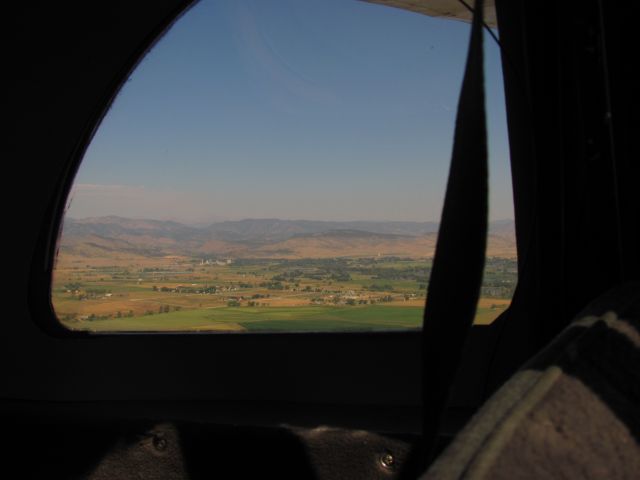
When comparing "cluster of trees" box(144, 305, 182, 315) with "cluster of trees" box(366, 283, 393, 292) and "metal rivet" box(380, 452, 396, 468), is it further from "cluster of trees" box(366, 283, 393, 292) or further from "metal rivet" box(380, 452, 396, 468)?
"metal rivet" box(380, 452, 396, 468)

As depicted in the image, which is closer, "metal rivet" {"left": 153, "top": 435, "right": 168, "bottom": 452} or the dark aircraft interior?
Answer: the dark aircraft interior

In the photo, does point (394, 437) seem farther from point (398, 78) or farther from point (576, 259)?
point (398, 78)

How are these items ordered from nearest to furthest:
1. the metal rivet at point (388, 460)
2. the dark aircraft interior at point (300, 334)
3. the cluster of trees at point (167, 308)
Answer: the dark aircraft interior at point (300, 334), the metal rivet at point (388, 460), the cluster of trees at point (167, 308)

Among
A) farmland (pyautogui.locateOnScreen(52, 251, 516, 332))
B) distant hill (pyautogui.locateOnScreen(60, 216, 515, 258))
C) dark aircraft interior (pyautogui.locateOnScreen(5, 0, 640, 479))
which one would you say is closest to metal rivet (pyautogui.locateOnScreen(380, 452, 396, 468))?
dark aircraft interior (pyautogui.locateOnScreen(5, 0, 640, 479))

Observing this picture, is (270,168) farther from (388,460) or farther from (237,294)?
(388,460)

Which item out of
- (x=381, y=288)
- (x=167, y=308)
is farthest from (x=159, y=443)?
(x=381, y=288)

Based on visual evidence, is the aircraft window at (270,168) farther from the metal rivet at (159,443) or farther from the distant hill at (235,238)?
the metal rivet at (159,443)

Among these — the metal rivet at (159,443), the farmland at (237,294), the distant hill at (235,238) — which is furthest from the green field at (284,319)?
the metal rivet at (159,443)
